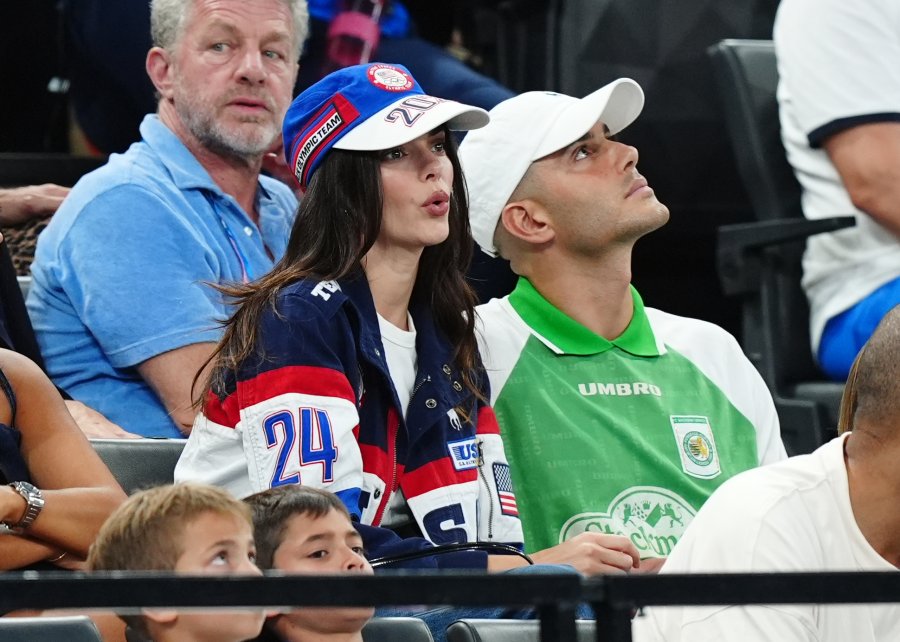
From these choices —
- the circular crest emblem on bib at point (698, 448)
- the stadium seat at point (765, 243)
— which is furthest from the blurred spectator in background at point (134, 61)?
the circular crest emblem on bib at point (698, 448)

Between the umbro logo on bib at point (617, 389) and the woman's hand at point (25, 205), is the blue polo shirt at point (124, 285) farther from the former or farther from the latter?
the umbro logo on bib at point (617, 389)

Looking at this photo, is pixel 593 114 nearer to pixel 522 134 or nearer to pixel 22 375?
pixel 522 134

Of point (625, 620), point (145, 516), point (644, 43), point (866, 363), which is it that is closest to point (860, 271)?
point (644, 43)

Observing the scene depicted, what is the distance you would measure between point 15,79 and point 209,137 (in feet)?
4.14

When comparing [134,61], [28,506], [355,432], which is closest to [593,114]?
[355,432]

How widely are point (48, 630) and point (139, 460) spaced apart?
0.77 m

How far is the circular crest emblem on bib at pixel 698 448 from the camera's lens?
2.65 metres

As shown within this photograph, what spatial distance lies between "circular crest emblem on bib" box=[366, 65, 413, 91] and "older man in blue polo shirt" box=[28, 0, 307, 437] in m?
0.41

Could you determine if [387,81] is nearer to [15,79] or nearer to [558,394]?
[558,394]

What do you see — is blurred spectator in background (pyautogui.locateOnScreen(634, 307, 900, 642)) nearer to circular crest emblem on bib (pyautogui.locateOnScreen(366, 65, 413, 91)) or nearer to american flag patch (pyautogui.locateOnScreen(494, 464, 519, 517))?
american flag patch (pyautogui.locateOnScreen(494, 464, 519, 517))

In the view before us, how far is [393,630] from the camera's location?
1.94m

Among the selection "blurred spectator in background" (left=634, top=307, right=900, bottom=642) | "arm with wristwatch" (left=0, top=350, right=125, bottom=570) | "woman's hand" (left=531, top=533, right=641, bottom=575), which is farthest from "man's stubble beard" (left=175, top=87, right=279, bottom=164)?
"blurred spectator in background" (left=634, top=307, right=900, bottom=642)

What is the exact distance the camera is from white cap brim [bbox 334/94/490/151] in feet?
8.08

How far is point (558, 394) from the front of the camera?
8.72 ft
